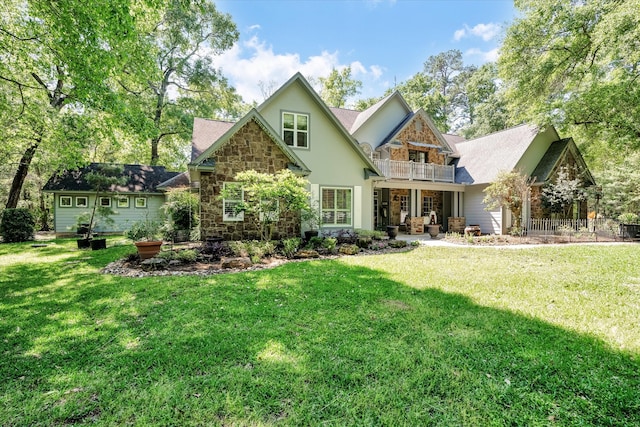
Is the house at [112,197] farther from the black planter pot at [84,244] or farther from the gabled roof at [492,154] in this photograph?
the gabled roof at [492,154]

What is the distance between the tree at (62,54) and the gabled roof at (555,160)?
65.0 ft

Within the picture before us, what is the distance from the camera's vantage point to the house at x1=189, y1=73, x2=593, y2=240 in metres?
11.2

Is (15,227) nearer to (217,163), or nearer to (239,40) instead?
(217,163)

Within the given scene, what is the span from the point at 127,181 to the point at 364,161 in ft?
54.6

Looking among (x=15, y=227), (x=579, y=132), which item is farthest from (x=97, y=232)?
(x=579, y=132)

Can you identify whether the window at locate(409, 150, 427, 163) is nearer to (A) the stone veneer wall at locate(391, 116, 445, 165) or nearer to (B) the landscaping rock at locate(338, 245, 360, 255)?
(A) the stone veneer wall at locate(391, 116, 445, 165)

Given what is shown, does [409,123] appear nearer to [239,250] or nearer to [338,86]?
[239,250]

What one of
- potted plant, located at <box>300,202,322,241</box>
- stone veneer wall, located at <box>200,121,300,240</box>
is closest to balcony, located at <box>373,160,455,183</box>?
potted plant, located at <box>300,202,322,241</box>

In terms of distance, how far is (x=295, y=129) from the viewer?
1331 centimetres

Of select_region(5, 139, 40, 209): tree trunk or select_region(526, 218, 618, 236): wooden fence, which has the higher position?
select_region(5, 139, 40, 209): tree trunk

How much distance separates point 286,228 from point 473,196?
→ 12.9 meters

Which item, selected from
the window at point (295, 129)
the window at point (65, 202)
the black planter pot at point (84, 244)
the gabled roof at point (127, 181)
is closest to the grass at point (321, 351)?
the black planter pot at point (84, 244)

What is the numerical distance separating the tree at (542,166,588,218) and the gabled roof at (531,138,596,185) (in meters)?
0.45

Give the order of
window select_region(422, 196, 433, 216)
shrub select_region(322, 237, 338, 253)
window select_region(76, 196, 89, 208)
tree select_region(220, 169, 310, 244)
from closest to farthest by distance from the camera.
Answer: tree select_region(220, 169, 310, 244) → shrub select_region(322, 237, 338, 253) → window select_region(76, 196, 89, 208) → window select_region(422, 196, 433, 216)
